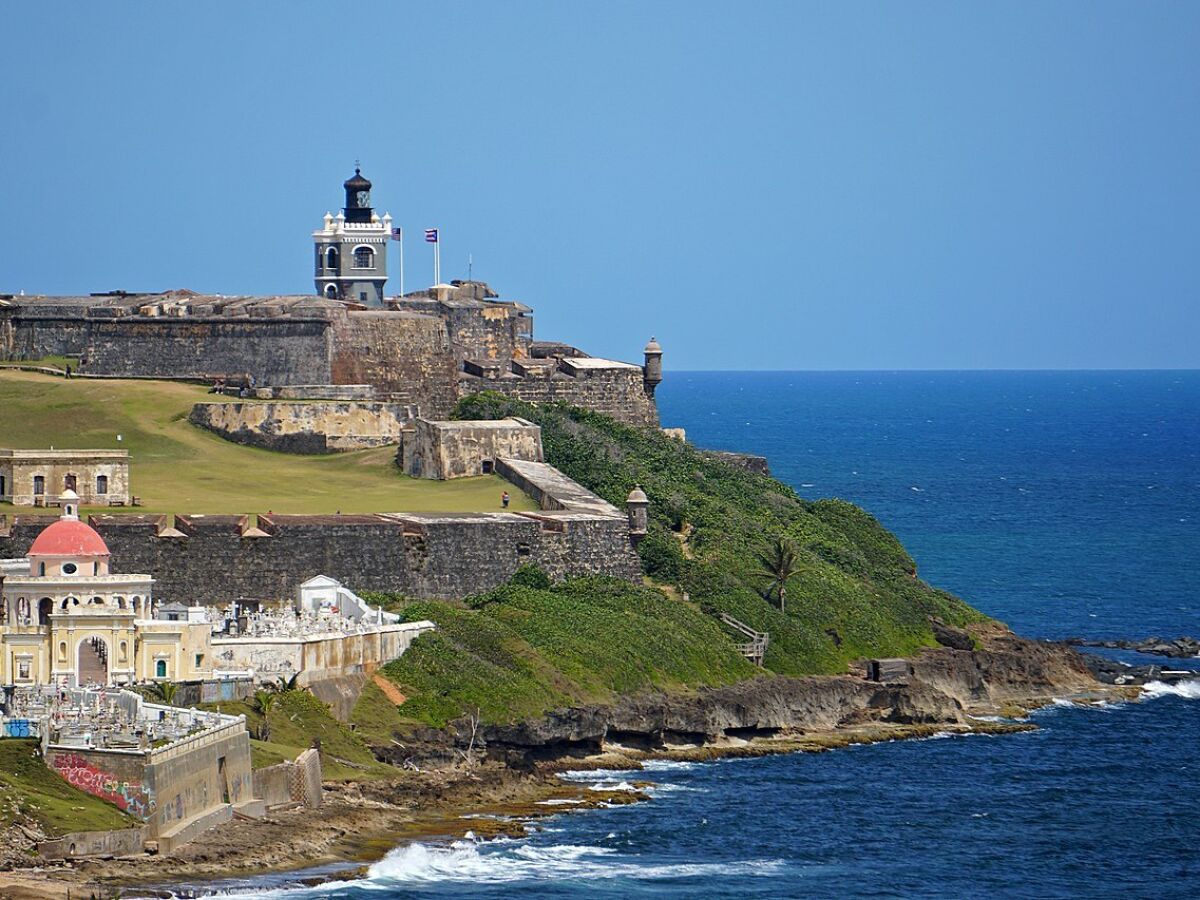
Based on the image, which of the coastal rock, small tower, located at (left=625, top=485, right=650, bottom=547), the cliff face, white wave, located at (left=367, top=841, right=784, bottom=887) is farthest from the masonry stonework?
white wave, located at (left=367, top=841, right=784, bottom=887)

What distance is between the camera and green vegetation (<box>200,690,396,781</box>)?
196 feet

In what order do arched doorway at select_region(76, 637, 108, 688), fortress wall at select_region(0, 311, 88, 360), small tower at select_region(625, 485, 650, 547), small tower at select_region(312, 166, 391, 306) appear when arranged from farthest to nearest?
small tower at select_region(312, 166, 391, 306) → fortress wall at select_region(0, 311, 88, 360) → small tower at select_region(625, 485, 650, 547) → arched doorway at select_region(76, 637, 108, 688)

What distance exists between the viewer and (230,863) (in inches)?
2105

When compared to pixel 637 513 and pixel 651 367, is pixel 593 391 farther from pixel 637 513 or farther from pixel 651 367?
pixel 637 513

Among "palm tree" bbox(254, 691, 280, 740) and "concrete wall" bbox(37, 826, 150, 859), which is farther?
"palm tree" bbox(254, 691, 280, 740)

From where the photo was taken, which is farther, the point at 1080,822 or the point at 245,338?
the point at 245,338

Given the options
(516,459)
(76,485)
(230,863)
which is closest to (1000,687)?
(516,459)

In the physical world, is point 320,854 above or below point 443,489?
below

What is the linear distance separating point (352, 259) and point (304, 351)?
15.6m

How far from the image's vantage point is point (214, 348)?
90.0 m

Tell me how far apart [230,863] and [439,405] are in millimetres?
37634

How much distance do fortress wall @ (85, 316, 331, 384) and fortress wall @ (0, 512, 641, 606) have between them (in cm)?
1640

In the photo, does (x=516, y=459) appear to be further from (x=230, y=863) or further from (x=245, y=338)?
(x=230, y=863)

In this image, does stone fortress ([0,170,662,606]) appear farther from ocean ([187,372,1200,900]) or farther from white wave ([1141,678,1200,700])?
white wave ([1141,678,1200,700])
